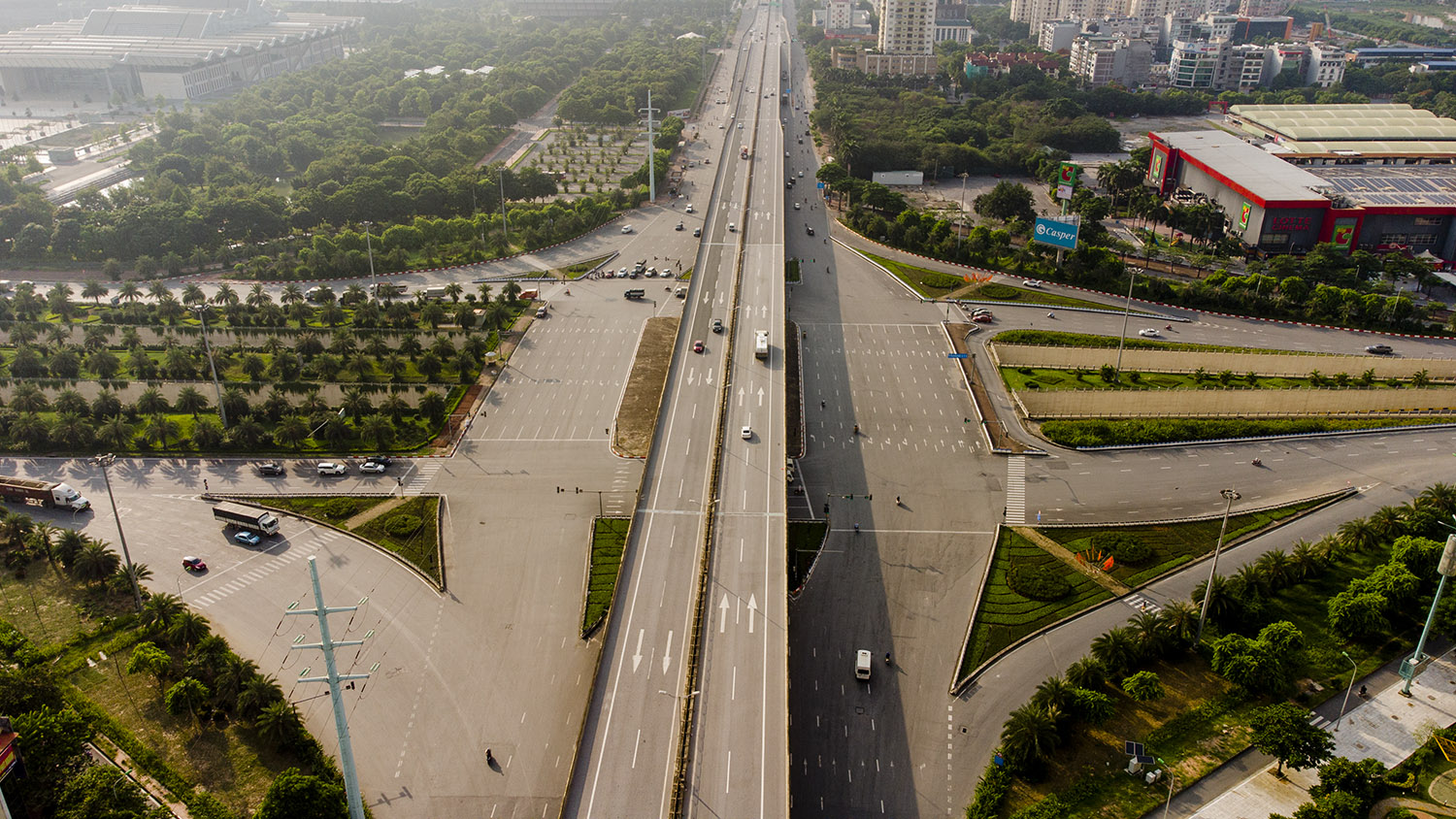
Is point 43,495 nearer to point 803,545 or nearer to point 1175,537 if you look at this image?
point 803,545

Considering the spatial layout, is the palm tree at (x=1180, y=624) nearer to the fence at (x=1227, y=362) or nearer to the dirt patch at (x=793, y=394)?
the dirt patch at (x=793, y=394)

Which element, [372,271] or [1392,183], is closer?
[372,271]

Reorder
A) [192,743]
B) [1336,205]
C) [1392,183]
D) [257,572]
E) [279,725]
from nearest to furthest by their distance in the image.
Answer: [279,725] < [192,743] < [257,572] < [1336,205] < [1392,183]

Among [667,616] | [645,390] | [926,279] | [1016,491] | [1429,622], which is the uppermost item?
[926,279]

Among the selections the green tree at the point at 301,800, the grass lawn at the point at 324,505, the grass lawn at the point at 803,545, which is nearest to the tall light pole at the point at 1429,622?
the grass lawn at the point at 803,545

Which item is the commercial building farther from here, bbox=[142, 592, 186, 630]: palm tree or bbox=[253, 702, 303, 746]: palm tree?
bbox=[142, 592, 186, 630]: palm tree

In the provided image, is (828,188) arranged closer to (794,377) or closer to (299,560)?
(794,377)

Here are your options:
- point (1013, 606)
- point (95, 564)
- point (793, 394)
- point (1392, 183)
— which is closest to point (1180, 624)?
point (1013, 606)

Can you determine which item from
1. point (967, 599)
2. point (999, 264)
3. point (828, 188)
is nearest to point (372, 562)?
point (967, 599)
